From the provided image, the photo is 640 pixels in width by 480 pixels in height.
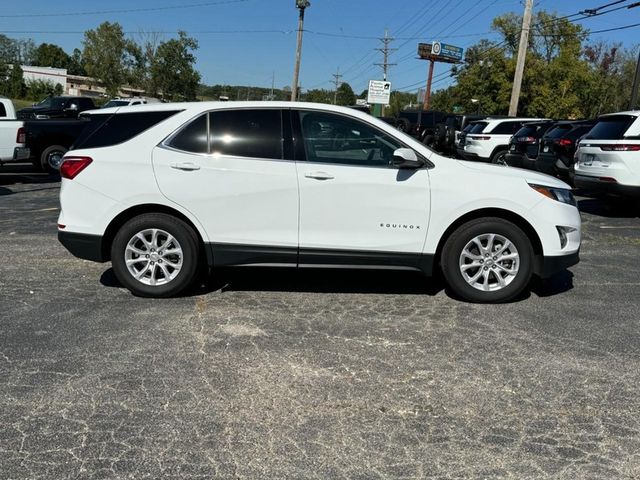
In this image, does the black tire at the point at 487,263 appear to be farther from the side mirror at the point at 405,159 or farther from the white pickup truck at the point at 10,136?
the white pickup truck at the point at 10,136

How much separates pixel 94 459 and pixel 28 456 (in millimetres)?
325

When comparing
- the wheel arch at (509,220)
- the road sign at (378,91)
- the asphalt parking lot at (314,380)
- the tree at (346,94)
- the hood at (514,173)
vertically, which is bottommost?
the asphalt parking lot at (314,380)

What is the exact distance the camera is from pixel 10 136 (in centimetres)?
1191

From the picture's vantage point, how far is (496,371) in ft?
12.6

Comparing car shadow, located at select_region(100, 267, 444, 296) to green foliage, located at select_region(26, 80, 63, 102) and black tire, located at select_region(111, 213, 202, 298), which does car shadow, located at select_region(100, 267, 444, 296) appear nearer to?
black tire, located at select_region(111, 213, 202, 298)

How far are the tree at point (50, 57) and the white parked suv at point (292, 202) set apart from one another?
5497 inches

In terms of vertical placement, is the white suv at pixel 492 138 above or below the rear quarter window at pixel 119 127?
above

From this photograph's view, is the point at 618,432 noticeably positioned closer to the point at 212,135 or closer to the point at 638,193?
the point at 212,135

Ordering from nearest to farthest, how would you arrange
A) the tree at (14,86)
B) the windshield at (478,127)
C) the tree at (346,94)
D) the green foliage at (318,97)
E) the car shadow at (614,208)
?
the car shadow at (614,208), the windshield at (478,127), the tree at (14,86), the green foliage at (318,97), the tree at (346,94)

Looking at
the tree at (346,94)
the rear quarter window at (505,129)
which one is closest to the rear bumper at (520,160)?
the rear quarter window at (505,129)

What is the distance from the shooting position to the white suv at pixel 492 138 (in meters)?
17.1

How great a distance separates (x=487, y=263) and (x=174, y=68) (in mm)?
46681

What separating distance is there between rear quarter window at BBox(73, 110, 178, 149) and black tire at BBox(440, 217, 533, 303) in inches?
109

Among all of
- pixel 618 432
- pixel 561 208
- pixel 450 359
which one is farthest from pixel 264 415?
pixel 561 208
